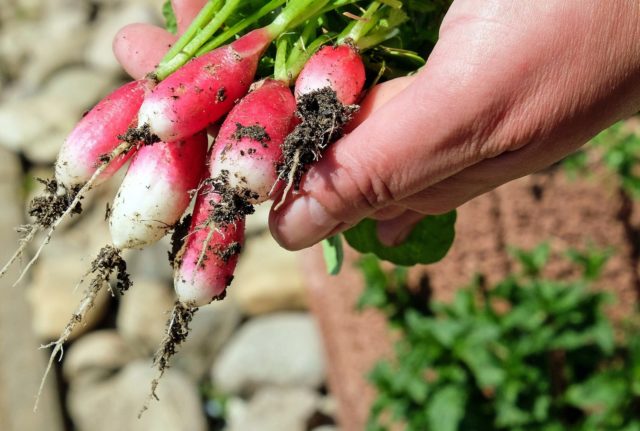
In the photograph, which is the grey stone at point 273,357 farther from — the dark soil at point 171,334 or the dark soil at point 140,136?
the dark soil at point 140,136

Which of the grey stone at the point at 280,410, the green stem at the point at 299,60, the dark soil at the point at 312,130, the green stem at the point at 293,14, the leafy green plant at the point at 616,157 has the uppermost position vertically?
the green stem at the point at 293,14

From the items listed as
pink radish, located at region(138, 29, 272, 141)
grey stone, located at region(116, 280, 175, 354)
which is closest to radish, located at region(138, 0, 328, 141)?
pink radish, located at region(138, 29, 272, 141)

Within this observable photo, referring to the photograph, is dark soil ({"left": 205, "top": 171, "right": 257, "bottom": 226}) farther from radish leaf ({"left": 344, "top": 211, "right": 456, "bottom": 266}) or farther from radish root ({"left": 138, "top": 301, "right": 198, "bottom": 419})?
radish leaf ({"left": 344, "top": 211, "right": 456, "bottom": 266})

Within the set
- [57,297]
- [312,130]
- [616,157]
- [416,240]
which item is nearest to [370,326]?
[616,157]

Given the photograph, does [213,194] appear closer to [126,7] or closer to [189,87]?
[189,87]

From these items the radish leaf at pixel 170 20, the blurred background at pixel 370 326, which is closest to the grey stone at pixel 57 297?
the blurred background at pixel 370 326
